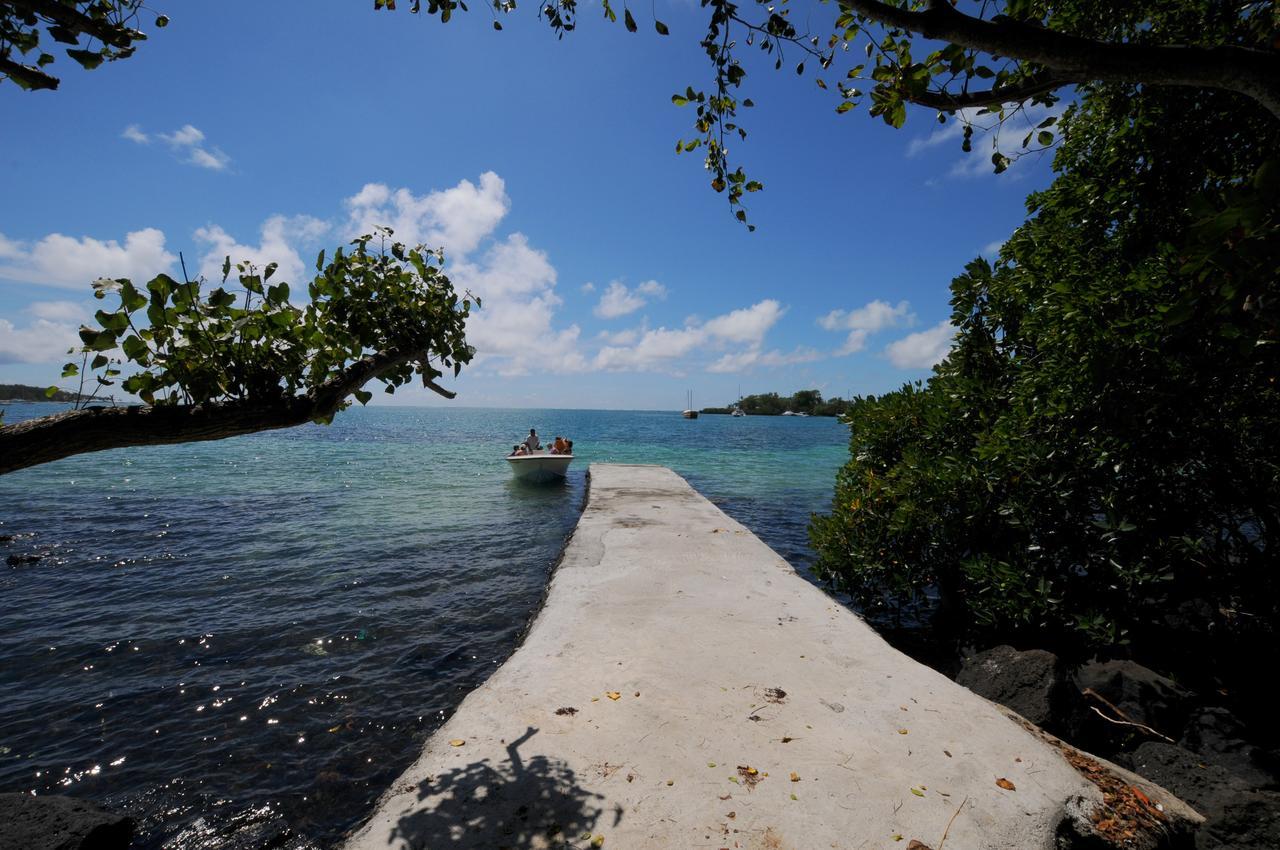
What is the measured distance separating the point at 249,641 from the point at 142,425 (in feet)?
20.9

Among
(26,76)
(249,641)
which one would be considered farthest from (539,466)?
(26,76)

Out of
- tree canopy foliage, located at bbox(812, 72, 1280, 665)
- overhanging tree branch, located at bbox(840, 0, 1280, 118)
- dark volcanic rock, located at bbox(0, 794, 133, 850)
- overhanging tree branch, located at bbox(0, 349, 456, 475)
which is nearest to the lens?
overhanging tree branch, located at bbox(840, 0, 1280, 118)

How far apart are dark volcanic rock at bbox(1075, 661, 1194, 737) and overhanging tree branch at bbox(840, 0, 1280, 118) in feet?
17.6

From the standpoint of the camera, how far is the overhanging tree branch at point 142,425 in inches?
96.5

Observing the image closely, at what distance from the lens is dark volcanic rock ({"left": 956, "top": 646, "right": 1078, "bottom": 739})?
4766 millimetres

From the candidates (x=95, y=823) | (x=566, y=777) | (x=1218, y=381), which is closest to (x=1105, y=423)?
Answer: (x=1218, y=381)

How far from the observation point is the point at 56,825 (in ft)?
11.7

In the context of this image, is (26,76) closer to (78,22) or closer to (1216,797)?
(78,22)

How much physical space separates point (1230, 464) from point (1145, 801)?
317cm

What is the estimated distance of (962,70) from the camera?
9.02 ft

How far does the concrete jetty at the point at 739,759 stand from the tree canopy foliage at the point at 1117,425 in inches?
72.3

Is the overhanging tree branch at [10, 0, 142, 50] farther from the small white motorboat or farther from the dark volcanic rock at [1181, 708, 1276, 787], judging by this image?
the small white motorboat

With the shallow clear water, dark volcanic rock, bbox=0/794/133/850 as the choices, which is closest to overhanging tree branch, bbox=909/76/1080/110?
the shallow clear water

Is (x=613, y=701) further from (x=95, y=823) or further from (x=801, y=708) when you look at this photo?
(x=95, y=823)
